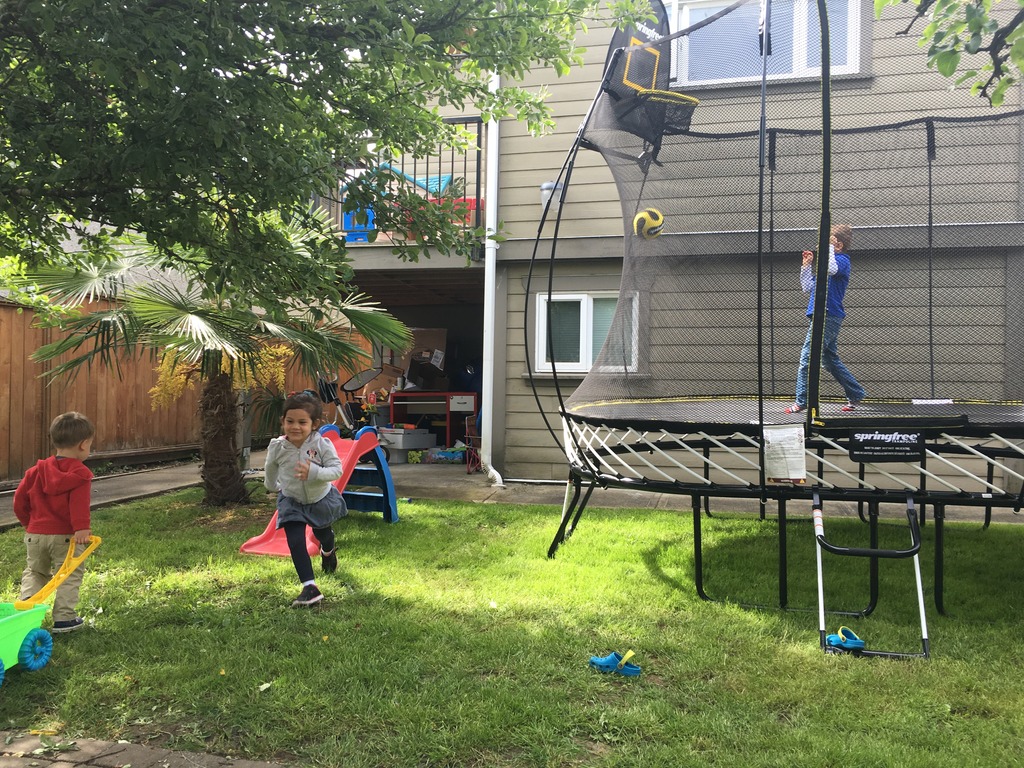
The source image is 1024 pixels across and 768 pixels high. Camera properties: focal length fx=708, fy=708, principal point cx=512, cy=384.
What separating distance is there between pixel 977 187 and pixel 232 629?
5.32 m

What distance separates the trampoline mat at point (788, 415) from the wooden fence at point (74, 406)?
4536 millimetres

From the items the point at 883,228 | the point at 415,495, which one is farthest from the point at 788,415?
the point at 415,495

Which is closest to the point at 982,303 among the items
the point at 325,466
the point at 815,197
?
the point at 815,197

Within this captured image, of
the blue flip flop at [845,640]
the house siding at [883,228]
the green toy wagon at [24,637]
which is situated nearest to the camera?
the green toy wagon at [24,637]

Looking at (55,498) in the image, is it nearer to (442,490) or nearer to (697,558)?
(697,558)

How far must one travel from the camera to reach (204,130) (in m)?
2.64

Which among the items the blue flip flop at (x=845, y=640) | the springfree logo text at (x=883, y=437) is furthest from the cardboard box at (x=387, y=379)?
the blue flip flop at (x=845, y=640)

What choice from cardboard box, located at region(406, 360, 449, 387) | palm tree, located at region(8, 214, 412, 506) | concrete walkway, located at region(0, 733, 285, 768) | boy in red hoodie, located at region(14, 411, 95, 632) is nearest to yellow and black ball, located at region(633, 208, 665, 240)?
palm tree, located at region(8, 214, 412, 506)

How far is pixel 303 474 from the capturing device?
3.64 metres

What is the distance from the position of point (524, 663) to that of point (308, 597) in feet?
Answer: 4.17

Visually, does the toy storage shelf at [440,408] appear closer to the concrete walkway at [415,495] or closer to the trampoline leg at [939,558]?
the concrete walkway at [415,495]

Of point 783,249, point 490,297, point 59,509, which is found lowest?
point 59,509

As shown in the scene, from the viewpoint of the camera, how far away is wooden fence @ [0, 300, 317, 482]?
23.3 feet

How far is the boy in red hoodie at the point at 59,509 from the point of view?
10.2 ft
